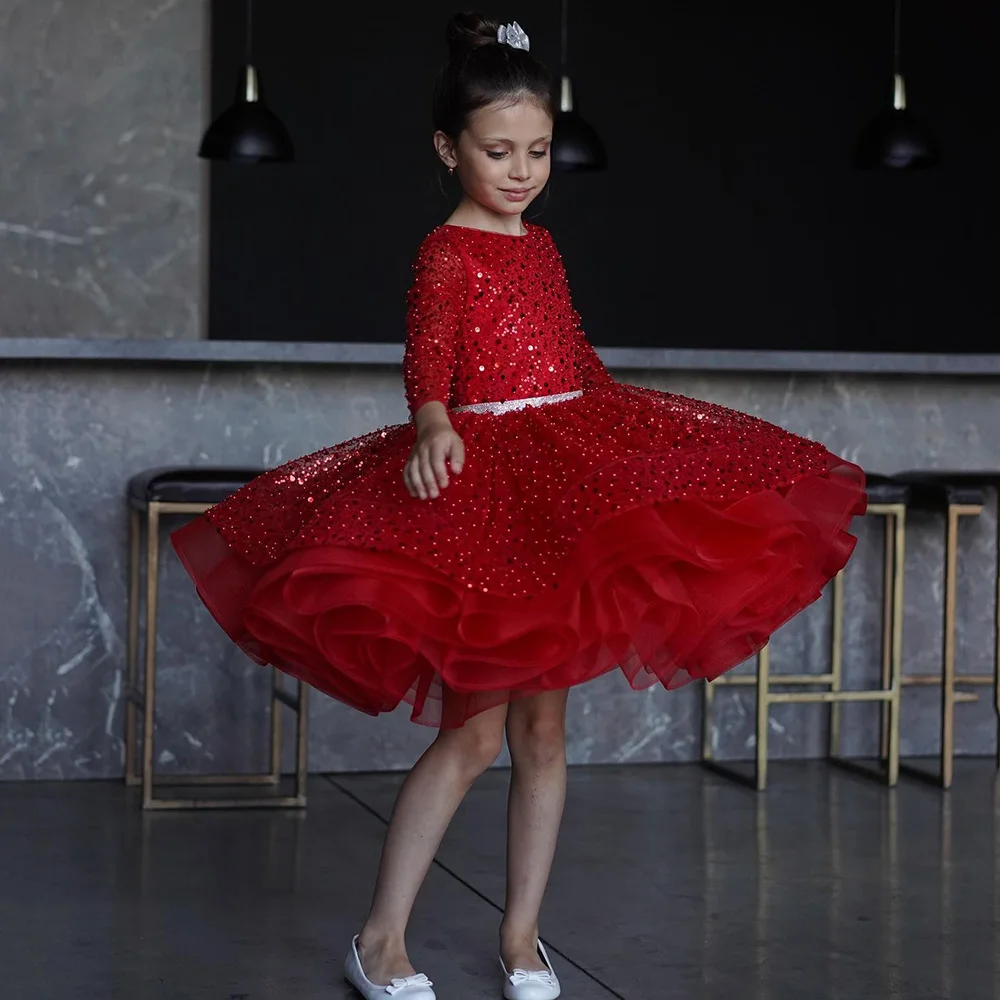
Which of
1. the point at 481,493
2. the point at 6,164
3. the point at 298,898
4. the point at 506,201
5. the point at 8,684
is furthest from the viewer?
the point at 6,164

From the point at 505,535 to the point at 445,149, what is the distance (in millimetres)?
545

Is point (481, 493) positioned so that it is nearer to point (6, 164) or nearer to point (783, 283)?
point (6, 164)

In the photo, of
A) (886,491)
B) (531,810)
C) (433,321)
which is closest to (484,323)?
(433,321)

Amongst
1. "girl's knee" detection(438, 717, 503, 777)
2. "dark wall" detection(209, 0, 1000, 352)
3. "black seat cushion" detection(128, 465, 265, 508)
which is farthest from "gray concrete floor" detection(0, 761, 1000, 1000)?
"dark wall" detection(209, 0, 1000, 352)

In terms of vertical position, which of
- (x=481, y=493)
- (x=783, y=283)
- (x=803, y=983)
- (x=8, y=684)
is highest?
(x=783, y=283)

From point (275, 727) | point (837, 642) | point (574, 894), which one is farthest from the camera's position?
point (837, 642)

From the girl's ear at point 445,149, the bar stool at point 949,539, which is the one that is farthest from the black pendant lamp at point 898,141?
the girl's ear at point 445,149

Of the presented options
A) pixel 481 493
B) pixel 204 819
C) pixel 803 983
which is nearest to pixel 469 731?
pixel 481 493

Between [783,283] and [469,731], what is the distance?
5.85 m

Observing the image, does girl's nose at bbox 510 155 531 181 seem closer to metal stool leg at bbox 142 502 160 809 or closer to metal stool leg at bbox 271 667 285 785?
metal stool leg at bbox 142 502 160 809

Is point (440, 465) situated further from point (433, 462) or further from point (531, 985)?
point (531, 985)

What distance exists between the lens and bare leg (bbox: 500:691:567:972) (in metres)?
2.08

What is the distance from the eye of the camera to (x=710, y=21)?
744 cm

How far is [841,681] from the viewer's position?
3820mm
